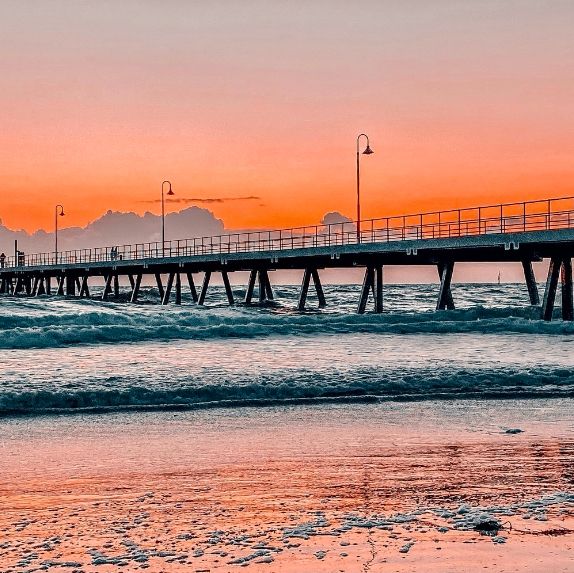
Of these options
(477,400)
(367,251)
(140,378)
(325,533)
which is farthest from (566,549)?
(367,251)

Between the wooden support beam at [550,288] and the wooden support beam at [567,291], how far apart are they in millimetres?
373

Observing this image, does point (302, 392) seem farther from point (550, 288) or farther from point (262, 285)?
point (262, 285)

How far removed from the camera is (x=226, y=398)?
10133mm

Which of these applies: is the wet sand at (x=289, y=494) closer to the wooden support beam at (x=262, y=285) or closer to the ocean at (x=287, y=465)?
the ocean at (x=287, y=465)

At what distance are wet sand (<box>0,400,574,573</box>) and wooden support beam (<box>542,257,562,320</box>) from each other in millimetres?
20902

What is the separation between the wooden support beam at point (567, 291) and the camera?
29188 mm

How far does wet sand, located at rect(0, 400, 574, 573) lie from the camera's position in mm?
4129

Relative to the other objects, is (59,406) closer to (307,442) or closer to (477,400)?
(307,442)

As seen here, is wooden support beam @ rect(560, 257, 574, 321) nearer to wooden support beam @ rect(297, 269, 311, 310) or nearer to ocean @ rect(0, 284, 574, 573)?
wooden support beam @ rect(297, 269, 311, 310)

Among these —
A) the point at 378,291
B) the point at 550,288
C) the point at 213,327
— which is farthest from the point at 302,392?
the point at 378,291

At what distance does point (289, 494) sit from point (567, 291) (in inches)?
1041

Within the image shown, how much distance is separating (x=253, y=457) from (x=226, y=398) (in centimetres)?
355

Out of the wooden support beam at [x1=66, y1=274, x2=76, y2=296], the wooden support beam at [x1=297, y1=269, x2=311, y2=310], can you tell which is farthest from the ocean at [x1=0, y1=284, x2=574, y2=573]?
the wooden support beam at [x1=66, y1=274, x2=76, y2=296]

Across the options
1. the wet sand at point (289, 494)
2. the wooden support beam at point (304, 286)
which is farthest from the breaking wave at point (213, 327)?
the wooden support beam at point (304, 286)
